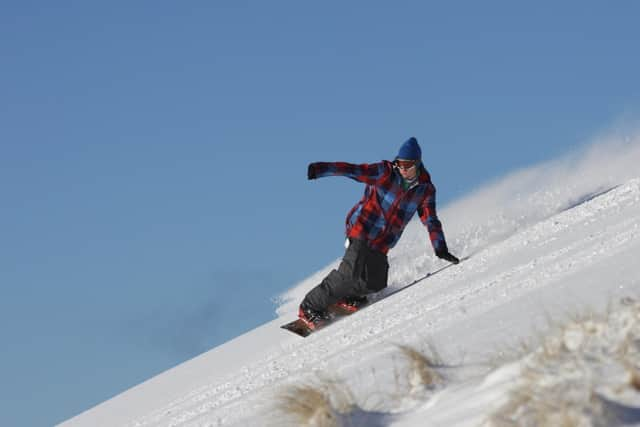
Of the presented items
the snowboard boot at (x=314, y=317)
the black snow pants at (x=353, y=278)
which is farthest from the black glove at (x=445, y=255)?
the snowboard boot at (x=314, y=317)

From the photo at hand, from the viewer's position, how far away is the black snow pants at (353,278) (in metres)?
8.42

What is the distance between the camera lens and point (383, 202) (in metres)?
8.41

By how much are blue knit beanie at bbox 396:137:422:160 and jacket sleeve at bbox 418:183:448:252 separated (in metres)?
0.38

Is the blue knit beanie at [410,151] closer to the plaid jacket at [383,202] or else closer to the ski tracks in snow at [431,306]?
the plaid jacket at [383,202]

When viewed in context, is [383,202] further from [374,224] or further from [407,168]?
[407,168]

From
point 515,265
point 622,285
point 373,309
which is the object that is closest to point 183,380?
point 373,309

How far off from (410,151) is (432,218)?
0.69 m

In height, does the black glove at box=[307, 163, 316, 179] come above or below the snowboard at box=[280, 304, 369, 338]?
above

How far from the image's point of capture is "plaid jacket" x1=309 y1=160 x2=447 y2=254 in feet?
27.3

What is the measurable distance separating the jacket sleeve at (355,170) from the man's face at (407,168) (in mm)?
103

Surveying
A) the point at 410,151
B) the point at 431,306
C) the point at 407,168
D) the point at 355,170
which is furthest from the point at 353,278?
the point at 431,306

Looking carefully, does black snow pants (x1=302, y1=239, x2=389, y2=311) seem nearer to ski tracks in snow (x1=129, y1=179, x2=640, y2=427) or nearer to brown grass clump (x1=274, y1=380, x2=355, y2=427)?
ski tracks in snow (x1=129, y1=179, x2=640, y2=427)

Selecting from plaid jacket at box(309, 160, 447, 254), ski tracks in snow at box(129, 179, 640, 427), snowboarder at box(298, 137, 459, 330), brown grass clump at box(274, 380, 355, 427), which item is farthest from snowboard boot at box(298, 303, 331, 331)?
brown grass clump at box(274, 380, 355, 427)

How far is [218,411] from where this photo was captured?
470 cm
